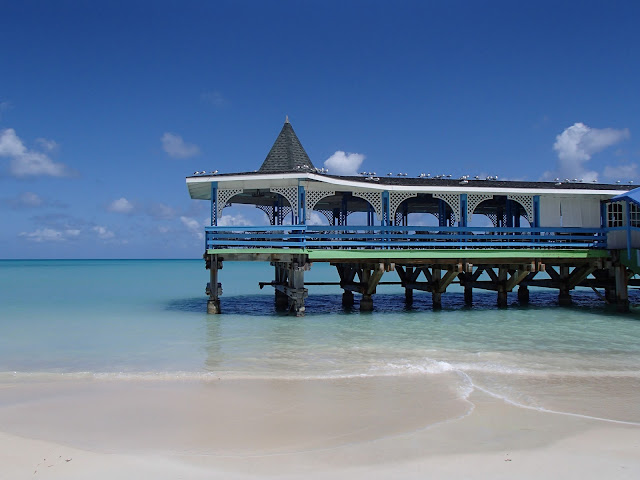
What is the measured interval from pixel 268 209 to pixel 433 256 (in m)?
7.34

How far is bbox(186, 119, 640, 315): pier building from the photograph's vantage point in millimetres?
16250

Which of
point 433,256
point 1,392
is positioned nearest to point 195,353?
point 1,392

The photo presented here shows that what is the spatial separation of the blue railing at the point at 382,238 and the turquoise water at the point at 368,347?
8.45 feet

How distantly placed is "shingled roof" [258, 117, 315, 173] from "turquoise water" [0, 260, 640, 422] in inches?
214

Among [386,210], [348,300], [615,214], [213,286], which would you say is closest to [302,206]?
[386,210]

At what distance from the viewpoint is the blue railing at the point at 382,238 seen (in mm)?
16141

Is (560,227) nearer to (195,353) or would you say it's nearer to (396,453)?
(195,353)

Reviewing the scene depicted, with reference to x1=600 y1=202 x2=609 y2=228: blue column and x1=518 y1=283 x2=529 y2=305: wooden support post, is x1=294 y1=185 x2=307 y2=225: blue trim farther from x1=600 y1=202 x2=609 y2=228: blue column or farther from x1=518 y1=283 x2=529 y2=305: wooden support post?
x1=600 y1=202 x2=609 y2=228: blue column

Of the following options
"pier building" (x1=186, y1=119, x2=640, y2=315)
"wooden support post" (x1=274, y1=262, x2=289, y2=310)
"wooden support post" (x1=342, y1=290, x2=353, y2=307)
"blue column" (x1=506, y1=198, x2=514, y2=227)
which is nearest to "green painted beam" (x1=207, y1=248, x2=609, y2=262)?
"pier building" (x1=186, y1=119, x2=640, y2=315)

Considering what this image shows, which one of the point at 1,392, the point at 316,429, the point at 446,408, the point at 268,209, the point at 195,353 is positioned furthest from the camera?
the point at 268,209

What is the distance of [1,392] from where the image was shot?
877 centimetres

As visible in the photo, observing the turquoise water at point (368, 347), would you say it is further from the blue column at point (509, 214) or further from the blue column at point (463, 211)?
the blue column at point (509, 214)

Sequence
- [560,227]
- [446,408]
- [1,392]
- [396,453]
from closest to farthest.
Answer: [396,453]
[446,408]
[1,392]
[560,227]

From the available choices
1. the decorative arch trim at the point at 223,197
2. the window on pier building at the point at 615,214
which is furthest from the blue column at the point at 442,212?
the decorative arch trim at the point at 223,197
